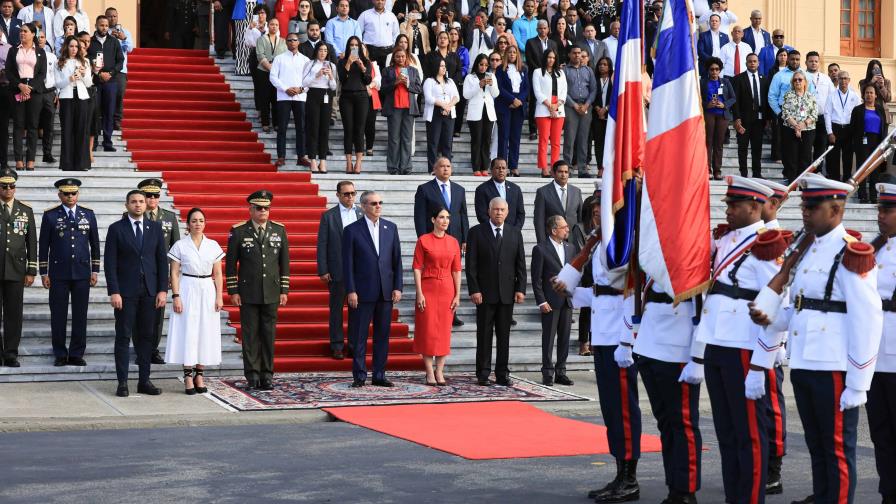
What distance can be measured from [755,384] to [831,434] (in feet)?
1.51

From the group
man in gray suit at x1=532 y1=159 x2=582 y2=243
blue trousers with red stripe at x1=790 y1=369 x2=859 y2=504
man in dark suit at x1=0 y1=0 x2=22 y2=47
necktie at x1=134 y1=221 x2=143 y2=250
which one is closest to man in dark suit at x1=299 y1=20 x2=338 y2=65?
man in dark suit at x1=0 y1=0 x2=22 y2=47

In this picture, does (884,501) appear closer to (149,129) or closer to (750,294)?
(750,294)

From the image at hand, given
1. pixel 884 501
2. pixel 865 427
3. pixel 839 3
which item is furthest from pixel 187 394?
pixel 839 3

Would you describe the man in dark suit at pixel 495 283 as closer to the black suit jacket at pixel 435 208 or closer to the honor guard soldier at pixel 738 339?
the black suit jacket at pixel 435 208

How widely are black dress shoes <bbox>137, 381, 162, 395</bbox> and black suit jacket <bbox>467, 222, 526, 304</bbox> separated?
10.7 ft

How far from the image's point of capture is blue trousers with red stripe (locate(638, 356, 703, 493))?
7.97m

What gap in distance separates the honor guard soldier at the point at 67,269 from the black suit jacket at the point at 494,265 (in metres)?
3.80

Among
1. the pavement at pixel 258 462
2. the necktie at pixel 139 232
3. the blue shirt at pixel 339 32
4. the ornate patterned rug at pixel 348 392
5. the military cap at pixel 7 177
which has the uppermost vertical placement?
the blue shirt at pixel 339 32

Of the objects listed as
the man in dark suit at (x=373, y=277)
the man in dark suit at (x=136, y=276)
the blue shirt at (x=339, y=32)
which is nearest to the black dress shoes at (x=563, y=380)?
the man in dark suit at (x=373, y=277)

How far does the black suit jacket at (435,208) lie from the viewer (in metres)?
15.4

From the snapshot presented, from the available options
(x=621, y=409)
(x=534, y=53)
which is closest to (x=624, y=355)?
(x=621, y=409)

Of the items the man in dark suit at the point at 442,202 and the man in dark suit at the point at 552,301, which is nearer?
the man in dark suit at the point at 552,301

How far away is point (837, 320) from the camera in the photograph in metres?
7.14

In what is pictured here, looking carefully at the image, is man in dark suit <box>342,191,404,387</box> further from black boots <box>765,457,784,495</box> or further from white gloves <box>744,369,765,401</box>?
white gloves <box>744,369,765,401</box>
